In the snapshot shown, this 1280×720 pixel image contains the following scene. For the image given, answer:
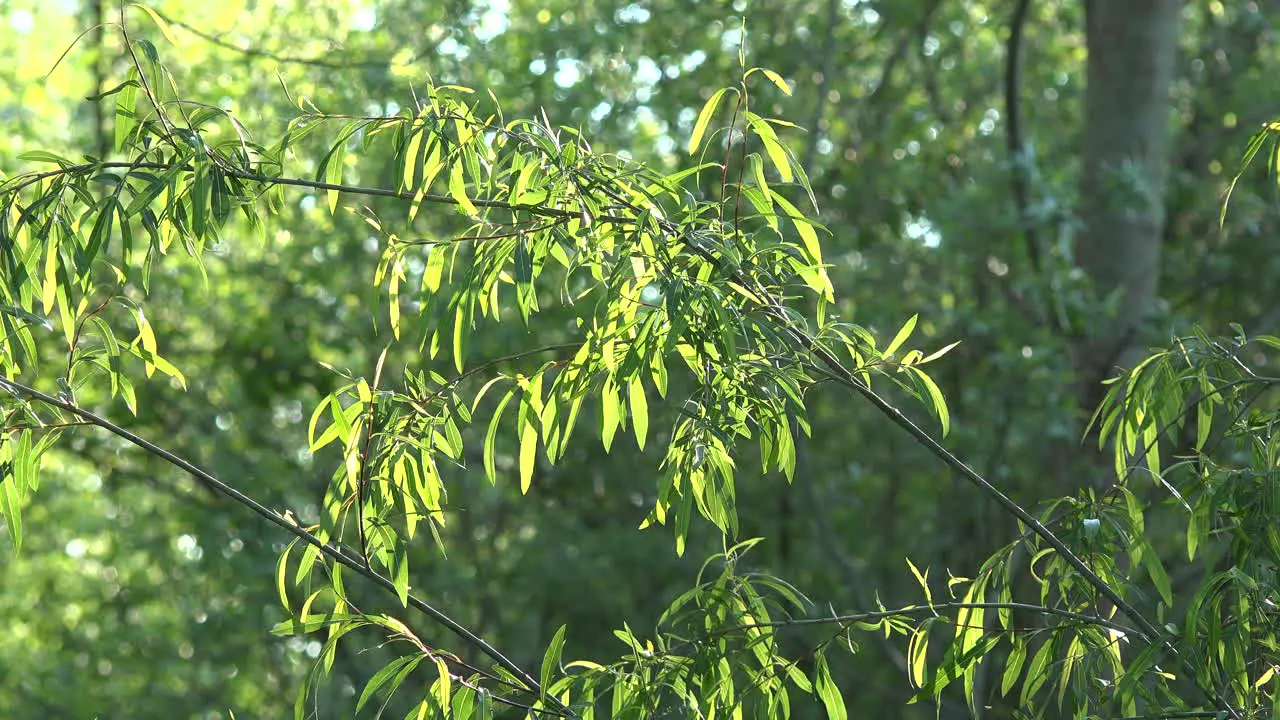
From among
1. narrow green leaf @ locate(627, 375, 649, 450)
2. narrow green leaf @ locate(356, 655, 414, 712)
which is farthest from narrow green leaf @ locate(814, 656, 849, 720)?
narrow green leaf @ locate(356, 655, 414, 712)

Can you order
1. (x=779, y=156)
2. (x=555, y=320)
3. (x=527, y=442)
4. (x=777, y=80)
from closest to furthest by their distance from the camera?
1. (x=777, y=80)
2. (x=779, y=156)
3. (x=527, y=442)
4. (x=555, y=320)

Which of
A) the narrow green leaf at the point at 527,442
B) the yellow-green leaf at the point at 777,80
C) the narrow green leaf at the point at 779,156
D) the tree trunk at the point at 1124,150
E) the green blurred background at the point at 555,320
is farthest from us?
the green blurred background at the point at 555,320

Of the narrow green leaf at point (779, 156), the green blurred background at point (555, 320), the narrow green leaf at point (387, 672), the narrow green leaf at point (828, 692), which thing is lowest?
the green blurred background at point (555, 320)

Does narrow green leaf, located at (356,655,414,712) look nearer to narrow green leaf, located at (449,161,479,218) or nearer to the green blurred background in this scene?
narrow green leaf, located at (449,161,479,218)

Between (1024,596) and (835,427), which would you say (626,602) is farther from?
(1024,596)

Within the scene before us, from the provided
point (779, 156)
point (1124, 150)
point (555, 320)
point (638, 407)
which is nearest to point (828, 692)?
point (638, 407)

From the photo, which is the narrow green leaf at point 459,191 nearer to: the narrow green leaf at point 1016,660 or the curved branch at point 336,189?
the curved branch at point 336,189

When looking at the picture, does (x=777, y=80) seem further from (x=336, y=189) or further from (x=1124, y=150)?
(x=1124, y=150)

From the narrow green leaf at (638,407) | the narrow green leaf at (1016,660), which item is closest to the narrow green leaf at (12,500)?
the narrow green leaf at (638,407)

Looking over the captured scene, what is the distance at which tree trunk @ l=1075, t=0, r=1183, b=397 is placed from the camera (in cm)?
377

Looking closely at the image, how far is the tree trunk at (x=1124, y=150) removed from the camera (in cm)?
377

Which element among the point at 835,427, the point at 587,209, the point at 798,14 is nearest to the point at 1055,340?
the point at 835,427

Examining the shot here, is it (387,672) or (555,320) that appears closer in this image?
(387,672)

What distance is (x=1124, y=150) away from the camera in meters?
3.81
